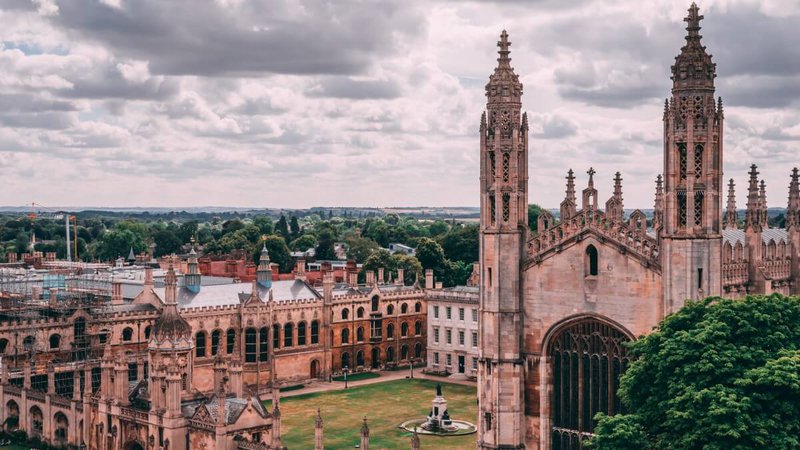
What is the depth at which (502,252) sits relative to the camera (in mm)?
45125

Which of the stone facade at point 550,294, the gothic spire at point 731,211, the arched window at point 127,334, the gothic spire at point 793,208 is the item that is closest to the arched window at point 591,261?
the stone facade at point 550,294

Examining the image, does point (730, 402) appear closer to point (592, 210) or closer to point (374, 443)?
point (592, 210)

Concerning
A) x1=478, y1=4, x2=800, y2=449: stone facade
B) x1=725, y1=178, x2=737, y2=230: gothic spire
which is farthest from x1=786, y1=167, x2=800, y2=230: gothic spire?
x1=725, y1=178, x2=737, y2=230: gothic spire

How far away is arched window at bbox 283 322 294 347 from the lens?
86.7 metres

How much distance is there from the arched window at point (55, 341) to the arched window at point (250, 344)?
15807 millimetres

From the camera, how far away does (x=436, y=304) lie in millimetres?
95062

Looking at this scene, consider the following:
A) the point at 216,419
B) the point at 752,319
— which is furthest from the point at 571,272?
the point at 216,419

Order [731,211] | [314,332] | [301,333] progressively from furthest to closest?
[314,332] → [301,333] → [731,211]

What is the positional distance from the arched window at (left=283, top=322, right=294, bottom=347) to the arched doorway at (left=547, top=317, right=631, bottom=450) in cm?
4562

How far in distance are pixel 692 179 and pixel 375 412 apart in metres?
41.5

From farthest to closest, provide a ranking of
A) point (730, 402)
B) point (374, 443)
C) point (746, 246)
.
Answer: point (374, 443) < point (746, 246) < point (730, 402)

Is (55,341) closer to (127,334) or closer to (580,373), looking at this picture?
(127,334)

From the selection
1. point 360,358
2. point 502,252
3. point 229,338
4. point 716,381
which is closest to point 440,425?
point 229,338

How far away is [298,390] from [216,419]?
38104mm
